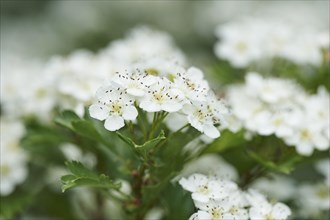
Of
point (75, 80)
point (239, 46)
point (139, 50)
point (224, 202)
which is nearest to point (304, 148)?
point (224, 202)

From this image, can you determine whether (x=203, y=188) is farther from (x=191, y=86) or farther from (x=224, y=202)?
(x=191, y=86)

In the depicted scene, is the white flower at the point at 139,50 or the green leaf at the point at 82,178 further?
the white flower at the point at 139,50

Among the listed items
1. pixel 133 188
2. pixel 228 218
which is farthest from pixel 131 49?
pixel 228 218

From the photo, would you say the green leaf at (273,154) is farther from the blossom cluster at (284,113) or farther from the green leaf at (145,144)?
the green leaf at (145,144)

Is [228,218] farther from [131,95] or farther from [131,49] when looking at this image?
[131,49]

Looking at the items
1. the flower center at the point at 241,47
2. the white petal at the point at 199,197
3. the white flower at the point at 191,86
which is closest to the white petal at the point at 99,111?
the white flower at the point at 191,86

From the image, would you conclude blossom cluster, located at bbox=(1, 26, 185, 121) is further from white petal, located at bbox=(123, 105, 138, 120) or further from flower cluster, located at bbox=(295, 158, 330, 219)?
flower cluster, located at bbox=(295, 158, 330, 219)

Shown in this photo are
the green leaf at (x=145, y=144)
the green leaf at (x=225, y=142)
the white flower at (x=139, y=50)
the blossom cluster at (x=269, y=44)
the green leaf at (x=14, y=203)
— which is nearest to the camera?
the green leaf at (x=145, y=144)
